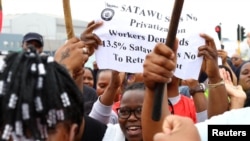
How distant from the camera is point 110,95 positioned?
11.4 ft

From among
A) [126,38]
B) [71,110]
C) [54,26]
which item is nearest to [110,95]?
[126,38]

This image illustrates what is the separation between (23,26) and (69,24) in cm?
2923

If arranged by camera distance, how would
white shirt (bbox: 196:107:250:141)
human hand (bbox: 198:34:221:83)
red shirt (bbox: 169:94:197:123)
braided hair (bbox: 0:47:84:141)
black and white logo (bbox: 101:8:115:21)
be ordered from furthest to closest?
red shirt (bbox: 169:94:197:123) → black and white logo (bbox: 101:8:115:21) → human hand (bbox: 198:34:221:83) → white shirt (bbox: 196:107:250:141) → braided hair (bbox: 0:47:84:141)

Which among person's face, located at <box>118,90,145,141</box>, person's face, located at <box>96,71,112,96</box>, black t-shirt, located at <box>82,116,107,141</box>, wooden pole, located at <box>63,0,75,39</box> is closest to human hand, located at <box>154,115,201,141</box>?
black t-shirt, located at <box>82,116,107,141</box>

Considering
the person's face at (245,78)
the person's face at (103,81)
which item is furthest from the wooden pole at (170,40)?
the person's face at (245,78)

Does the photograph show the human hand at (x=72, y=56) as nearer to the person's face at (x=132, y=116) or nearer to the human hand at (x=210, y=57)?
the person's face at (x=132, y=116)

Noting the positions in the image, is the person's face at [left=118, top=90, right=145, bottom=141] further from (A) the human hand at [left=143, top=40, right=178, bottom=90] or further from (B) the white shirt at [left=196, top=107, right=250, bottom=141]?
(A) the human hand at [left=143, top=40, right=178, bottom=90]

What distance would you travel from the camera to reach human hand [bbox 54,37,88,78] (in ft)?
8.73

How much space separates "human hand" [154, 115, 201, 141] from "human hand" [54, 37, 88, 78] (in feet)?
3.22

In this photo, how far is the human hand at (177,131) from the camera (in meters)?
1.71

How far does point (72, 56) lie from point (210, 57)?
0.84 meters

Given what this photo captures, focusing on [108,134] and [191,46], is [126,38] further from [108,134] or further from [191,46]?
[108,134]

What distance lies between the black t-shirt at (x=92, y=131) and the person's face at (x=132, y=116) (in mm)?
264

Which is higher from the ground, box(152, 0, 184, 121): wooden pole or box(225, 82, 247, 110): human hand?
box(152, 0, 184, 121): wooden pole
